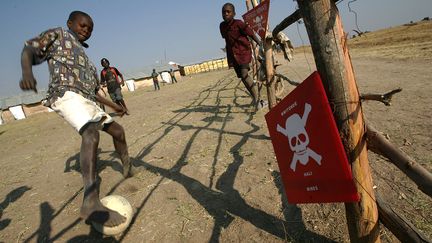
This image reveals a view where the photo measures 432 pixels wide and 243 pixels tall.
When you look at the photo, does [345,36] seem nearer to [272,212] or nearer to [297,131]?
[297,131]

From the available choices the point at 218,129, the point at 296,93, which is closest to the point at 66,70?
the point at 296,93

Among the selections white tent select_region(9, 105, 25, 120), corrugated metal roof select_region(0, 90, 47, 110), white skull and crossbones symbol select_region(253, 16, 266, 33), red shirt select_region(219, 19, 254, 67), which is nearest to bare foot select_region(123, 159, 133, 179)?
white skull and crossbones symbol select_region(253, 16, 266, 33)

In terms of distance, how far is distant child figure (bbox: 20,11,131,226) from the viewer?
114 inches

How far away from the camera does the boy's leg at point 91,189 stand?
2551mm

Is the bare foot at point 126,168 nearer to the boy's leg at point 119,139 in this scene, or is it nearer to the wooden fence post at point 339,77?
the boy's leg at point 119,139

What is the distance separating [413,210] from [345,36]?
62.6 inches

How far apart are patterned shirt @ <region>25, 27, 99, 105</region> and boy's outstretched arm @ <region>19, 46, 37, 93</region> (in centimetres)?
9

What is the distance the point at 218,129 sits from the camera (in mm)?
5914

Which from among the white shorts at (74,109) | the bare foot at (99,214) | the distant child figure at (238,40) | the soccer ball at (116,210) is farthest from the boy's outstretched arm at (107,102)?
the distant child figure at (238,40)

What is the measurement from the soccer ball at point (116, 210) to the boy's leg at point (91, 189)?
0.23ft

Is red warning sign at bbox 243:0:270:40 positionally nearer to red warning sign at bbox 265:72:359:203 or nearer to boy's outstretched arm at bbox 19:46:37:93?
red warning sign at bbox 265:72:359:203

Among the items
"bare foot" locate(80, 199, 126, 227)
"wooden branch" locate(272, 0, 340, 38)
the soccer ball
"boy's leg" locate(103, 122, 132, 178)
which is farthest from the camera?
"boy's leg" locate(103, 122, 132, 178)

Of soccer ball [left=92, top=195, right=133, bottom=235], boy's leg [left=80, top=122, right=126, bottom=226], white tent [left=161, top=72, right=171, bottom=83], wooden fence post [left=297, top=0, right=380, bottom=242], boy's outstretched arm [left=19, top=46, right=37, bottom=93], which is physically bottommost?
white tent [left=161, top=72, right=171, bottom=83]

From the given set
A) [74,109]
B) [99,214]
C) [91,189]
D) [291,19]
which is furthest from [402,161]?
[74,109]
